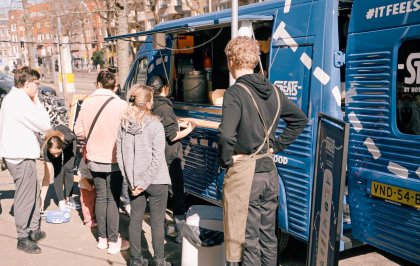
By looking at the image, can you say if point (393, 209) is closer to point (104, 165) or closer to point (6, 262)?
point (104, 165)

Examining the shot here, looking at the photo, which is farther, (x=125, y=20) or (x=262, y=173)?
(x=125, y=20)

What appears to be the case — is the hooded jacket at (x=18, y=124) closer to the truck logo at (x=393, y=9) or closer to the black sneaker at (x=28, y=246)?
the black sneaker at (x=28, y=246)

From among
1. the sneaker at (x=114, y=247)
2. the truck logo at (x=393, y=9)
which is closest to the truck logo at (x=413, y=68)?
the truck logo at (x=393, y=9)

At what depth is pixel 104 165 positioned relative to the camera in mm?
4508

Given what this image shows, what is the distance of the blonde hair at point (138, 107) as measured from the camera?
3930 mm

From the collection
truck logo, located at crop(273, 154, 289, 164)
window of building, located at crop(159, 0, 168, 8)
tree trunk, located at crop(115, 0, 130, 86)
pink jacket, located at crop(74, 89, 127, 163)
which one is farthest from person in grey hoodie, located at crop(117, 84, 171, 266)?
window of building, located at crop(159, 0, 168, 8)

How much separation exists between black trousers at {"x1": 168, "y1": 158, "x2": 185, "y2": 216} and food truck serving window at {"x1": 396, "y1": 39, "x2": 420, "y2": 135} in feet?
8.00

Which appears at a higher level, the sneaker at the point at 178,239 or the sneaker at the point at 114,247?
the sneaker at the point at 114,247

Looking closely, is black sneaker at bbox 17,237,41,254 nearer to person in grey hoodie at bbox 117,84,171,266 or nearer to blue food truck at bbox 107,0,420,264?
person in grey hoodie at bbox 117,84,171,266

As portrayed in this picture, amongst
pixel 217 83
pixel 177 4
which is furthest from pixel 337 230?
pixel 177 4

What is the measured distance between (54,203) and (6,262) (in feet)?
7.05

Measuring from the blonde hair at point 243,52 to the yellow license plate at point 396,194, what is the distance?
1.42 meters

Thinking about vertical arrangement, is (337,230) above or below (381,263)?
above

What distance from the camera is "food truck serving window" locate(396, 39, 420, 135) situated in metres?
3.38
